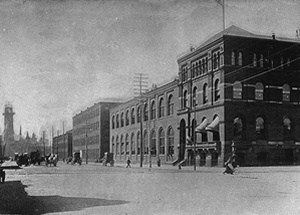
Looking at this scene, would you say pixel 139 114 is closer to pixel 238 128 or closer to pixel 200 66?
pixel 200 66

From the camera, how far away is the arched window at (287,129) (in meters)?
45.0

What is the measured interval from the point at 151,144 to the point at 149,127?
21.7ft

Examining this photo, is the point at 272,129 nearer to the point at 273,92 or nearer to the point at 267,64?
Answer: the point at 273,92

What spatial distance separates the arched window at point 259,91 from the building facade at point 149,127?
12785mm

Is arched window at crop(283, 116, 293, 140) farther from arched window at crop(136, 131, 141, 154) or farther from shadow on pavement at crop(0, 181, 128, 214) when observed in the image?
shadow on pavement at crop(0, 181, 128, 214)

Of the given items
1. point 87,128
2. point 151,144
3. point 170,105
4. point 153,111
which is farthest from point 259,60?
point 87,128

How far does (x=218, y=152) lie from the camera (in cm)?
4347

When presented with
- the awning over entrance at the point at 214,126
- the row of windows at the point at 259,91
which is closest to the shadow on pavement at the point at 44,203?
the awning over entrance at the point at 214,126

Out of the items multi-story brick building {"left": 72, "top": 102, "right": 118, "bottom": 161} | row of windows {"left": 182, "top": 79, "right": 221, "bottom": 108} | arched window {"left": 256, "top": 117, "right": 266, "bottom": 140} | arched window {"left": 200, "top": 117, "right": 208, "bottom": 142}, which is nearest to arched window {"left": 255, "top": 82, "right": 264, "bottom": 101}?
arched window {"left": 256, "top": 117, "right": 266, "bottom": 140}

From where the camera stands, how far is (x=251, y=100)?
43.9 metres

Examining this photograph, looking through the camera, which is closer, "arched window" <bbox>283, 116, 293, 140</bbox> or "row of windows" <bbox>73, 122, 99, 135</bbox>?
"arched window" <bbox>283, 116, 293, 140</bbox>

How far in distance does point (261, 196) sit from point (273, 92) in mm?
30289

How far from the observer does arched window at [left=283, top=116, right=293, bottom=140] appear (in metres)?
45.0

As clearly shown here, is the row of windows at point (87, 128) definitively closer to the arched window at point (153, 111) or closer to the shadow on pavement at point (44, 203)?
the arched window at point (153, 111)
